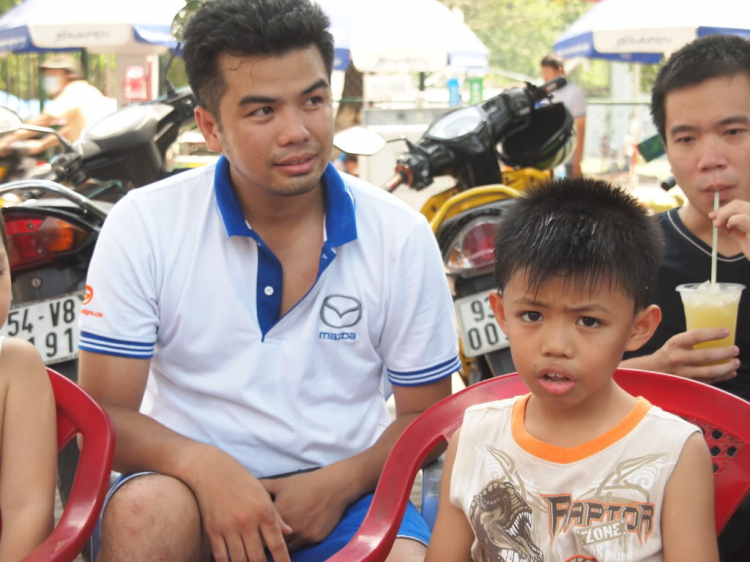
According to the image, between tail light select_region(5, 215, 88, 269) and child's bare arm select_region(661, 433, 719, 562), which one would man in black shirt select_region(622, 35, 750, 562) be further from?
tail light select_region(5, 215, 88, 269)

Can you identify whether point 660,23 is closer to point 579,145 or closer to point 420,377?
point 579,145

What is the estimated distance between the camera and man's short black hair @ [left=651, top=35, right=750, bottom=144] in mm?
2355

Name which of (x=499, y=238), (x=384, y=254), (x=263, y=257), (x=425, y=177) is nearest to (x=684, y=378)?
(x=499, y=238)

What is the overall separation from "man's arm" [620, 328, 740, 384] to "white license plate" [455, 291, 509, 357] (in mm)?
1362

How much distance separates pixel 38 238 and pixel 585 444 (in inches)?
92.2

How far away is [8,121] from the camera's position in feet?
11.6

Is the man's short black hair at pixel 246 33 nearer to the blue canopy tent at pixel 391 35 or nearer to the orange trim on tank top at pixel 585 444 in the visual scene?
the orange trim on tank top at pixel 585 444

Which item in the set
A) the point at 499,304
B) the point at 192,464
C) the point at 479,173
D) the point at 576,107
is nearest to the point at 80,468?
the point at 192,464

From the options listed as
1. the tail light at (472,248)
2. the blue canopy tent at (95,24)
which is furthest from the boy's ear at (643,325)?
the blue canopy tent at (95,24)

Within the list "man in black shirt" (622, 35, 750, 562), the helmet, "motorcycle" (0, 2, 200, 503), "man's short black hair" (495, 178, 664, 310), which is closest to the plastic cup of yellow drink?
"man in black shirt" (622, 35, 750, 562)

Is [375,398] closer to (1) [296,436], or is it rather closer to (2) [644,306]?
(1) [296,436]

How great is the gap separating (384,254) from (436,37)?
950 centimetres

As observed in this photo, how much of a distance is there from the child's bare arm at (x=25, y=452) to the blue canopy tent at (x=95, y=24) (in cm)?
873

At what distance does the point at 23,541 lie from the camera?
1.92 meters
